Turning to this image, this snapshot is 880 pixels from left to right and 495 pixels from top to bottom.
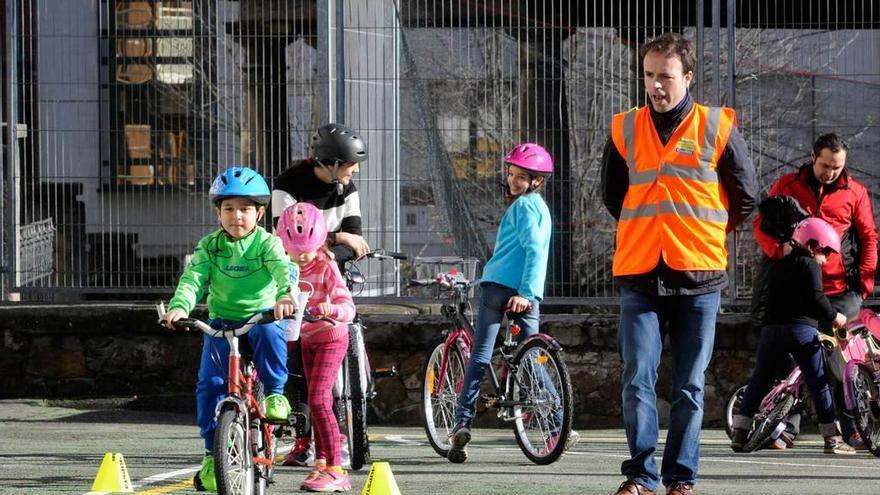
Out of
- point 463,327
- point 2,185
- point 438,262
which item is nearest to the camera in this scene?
point 463,327

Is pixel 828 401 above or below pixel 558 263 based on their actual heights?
below

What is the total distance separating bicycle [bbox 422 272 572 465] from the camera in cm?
923

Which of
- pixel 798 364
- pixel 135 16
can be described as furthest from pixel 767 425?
pixel 135 16

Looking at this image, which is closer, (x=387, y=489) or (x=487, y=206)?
(x=387, y=489)

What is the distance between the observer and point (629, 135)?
281 inches

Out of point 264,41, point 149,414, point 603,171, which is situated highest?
point 264,41

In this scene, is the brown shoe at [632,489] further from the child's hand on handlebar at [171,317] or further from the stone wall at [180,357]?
the stone wall at [180,357]

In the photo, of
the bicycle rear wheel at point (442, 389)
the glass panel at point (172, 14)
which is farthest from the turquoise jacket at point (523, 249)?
the glass panel at point (172, 14)

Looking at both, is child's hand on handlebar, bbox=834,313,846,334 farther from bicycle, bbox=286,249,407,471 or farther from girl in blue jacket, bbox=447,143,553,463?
bicycle, bbox=286,249,407,471

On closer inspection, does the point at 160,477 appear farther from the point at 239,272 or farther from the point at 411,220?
the point at 411,220

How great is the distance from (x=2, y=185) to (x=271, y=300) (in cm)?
578

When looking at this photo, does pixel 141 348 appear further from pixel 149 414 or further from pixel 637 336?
pixel 637 336

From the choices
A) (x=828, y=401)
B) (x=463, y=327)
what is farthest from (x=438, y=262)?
(x=828, y=401)

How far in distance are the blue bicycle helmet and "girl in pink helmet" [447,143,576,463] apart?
239 centimetres
